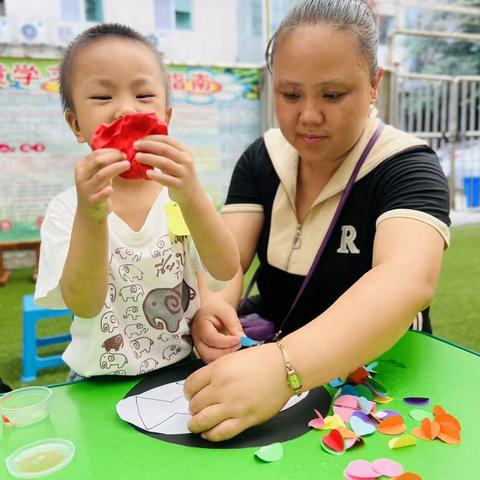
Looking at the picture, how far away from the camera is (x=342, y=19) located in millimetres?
1026

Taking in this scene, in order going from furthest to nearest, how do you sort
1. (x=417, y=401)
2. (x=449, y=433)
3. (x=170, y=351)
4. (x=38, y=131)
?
(x=38, y=131), (x=170, y=351), (x=417, y=401), (x=449, y=433)

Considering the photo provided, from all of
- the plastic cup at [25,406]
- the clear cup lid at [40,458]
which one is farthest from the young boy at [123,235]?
the clear cup lid at [40,458]

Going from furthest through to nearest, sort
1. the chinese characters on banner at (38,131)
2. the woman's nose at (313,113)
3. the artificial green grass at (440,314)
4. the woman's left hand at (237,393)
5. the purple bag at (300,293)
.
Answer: the chinese characters on banner at (38,131)
the artificial green grass at (440,314)
the purple bag at (300,293)
the woman's nose at (313,113)
the woman's left hand at (237,393)

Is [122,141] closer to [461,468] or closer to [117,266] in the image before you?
[117,266]

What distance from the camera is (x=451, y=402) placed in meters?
0.79

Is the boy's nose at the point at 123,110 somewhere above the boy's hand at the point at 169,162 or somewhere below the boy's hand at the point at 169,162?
above

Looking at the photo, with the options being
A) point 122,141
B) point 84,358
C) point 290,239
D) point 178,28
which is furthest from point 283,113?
point 178,28

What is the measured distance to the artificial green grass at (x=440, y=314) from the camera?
2.58 metres

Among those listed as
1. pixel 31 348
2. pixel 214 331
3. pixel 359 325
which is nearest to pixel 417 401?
pixel 359 325

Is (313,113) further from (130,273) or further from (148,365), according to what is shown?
(148,365)

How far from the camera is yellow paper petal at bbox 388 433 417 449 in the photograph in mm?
667

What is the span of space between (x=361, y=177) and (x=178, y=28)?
4.92 metres

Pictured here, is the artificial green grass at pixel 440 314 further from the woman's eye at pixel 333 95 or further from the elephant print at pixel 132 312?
the woman's eye at pixel 333 95

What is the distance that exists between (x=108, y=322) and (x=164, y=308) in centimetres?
12
